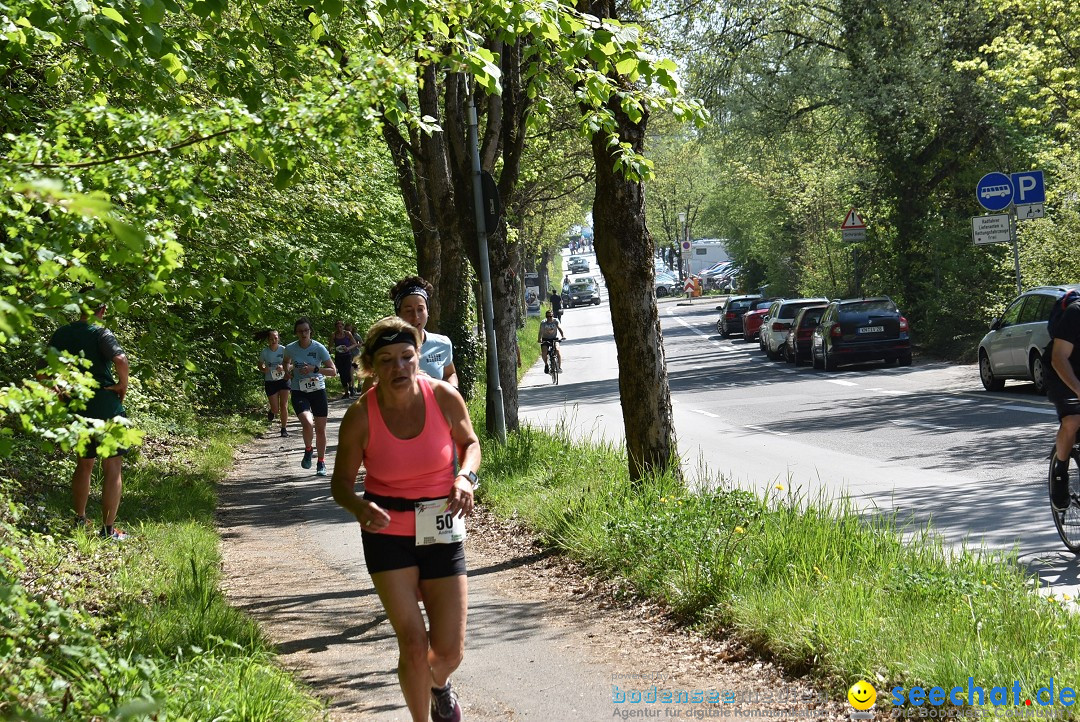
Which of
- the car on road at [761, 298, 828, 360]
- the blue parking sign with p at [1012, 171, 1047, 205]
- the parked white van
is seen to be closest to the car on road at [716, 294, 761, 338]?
the car on road at [761, 298, 828, 360]

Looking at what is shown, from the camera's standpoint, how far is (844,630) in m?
5.73

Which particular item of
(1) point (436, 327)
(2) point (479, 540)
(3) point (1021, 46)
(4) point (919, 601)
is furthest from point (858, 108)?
(4) point (919, 601)

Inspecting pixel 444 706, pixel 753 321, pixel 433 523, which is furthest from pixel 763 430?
pixel 753 321

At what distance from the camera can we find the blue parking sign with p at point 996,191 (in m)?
22.6

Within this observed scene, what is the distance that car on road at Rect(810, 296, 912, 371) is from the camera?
96.1 ft

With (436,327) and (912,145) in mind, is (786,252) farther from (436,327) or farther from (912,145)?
(436,327)

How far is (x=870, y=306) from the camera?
96.5ft

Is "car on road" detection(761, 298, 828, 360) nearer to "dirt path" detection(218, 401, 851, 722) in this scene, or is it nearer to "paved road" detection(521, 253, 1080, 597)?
"paved road" detection(521, 253, 1080, 597)

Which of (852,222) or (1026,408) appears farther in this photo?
(852,222)

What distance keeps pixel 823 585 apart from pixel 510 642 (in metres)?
1.85

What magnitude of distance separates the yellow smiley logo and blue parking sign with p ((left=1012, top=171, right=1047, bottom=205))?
19350mm

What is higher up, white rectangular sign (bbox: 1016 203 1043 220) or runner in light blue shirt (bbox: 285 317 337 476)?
white rectangular sign (bbox: 1016 203 1043 220)

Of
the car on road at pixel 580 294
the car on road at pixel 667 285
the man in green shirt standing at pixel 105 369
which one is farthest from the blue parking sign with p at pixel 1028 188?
the car on road at pixel 667 285

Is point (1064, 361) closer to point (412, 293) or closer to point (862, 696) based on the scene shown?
point (862, 696)
